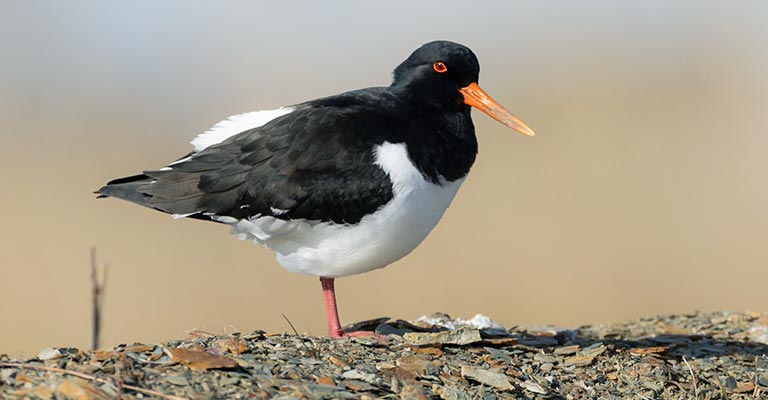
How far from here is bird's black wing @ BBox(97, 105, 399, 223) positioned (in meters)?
6.17

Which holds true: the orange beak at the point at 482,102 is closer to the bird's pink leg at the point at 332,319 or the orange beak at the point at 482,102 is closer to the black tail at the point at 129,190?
the bird's pink leg at the point at 332,319

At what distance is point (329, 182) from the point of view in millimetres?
6188

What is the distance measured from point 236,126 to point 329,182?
107cm

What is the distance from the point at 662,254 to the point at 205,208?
12.1 meters

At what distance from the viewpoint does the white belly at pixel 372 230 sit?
6.16 m

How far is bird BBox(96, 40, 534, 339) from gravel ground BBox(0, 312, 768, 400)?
630 mm

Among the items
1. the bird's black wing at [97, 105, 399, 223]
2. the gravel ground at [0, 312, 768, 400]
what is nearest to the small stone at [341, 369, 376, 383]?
the gravel ground at [0, 312, 768, 400]

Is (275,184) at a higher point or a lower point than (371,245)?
higher

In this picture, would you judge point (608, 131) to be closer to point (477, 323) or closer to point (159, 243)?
point (159, 243)

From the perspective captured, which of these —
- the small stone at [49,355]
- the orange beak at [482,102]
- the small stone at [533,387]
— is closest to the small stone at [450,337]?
the small stone at [533,387]

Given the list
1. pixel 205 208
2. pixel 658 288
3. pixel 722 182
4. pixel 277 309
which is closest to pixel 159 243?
pixel 277 309

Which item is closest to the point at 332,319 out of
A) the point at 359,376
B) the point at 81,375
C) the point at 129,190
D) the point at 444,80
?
the point at 359,376

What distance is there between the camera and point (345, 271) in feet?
21.1

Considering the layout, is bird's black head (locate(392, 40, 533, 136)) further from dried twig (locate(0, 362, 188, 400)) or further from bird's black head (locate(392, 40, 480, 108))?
dried twig (locate(0, 362, 188, 400))
